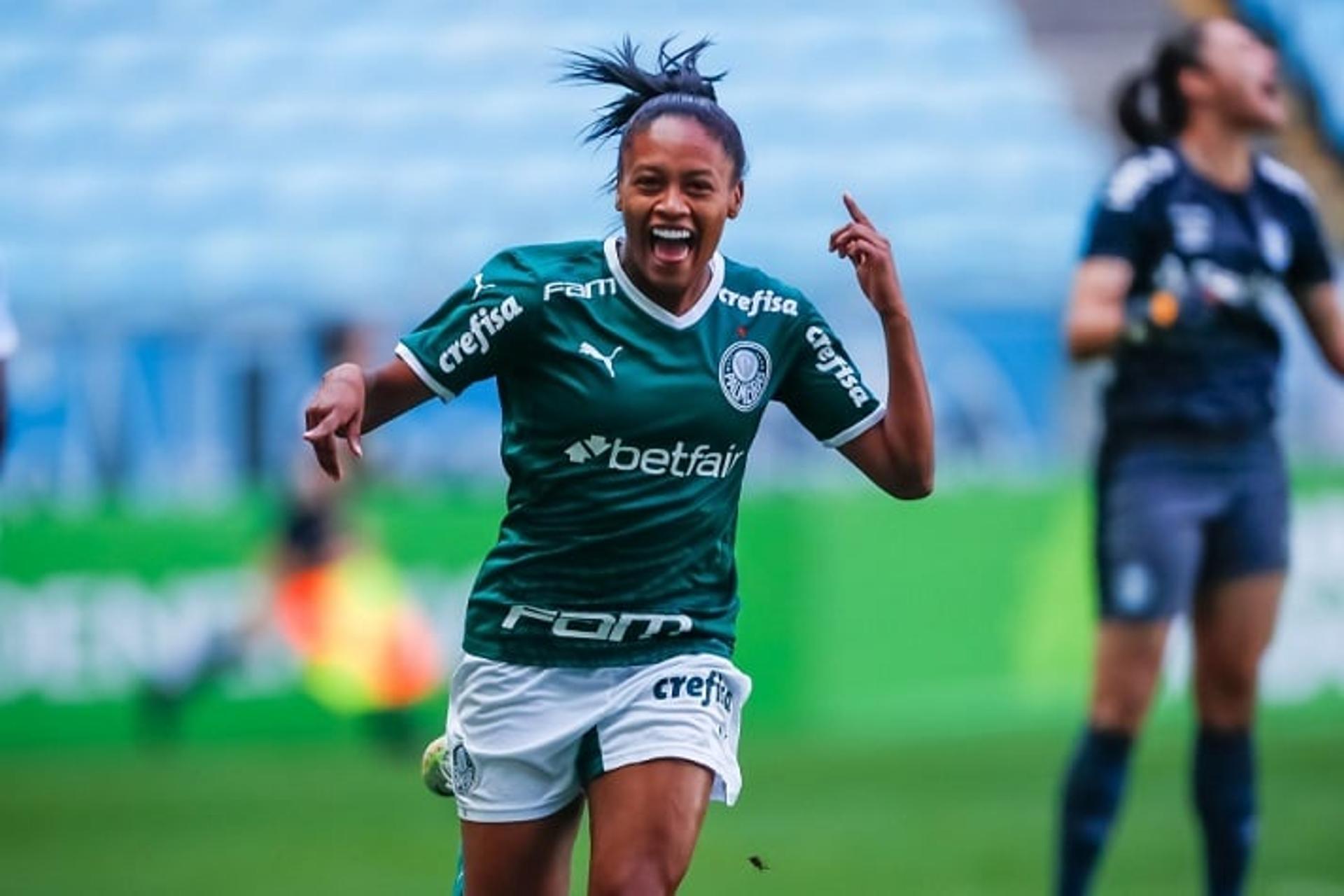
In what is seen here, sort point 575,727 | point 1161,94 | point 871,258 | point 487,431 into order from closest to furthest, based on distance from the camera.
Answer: point 871,258, point 575,727, point 1161,94, point 487,431

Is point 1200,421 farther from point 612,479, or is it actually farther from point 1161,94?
point 612,479

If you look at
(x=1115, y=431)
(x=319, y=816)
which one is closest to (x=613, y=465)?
(x=1115, y=431)

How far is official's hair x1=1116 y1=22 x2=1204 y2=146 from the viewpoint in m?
7.39

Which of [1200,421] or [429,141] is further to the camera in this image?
[429,141]

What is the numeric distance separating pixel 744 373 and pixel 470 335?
53 centimetres

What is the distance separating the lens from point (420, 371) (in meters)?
5.00

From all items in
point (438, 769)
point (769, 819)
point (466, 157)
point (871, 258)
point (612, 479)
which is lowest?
point (769, 819)

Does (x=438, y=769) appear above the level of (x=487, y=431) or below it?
below

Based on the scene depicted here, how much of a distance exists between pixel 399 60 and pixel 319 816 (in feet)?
27.5

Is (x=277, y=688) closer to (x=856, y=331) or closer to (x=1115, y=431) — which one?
(x=856, y=331)

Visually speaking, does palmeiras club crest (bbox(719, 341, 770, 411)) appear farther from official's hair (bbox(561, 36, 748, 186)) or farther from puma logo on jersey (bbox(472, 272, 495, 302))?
puma logo on jersey (bbox(472, 272, 495, 302))

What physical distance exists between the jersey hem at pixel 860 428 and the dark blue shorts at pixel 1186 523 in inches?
81.6

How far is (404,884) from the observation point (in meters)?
8.41

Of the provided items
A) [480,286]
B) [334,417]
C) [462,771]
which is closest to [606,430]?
[480,286]
